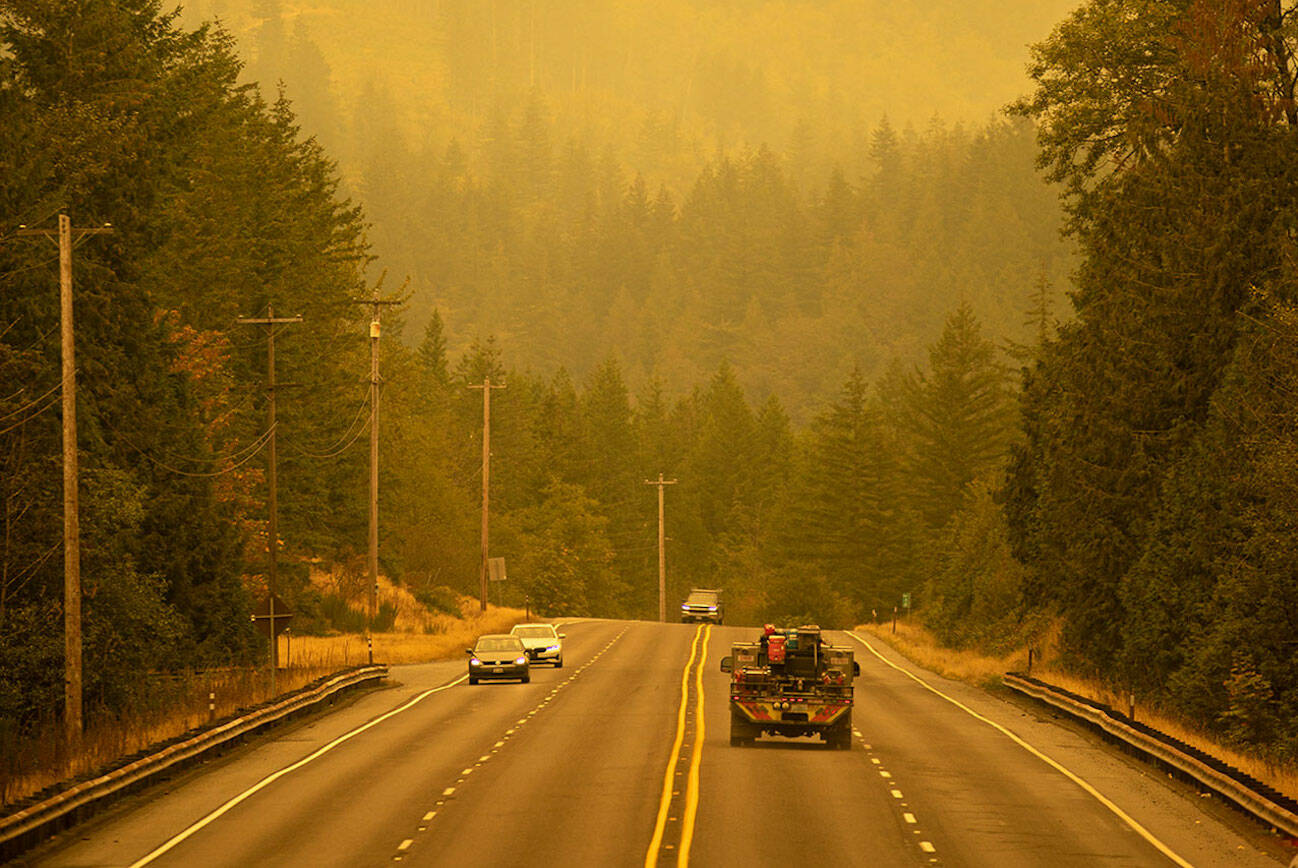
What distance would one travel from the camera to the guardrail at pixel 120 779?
72.7 ft

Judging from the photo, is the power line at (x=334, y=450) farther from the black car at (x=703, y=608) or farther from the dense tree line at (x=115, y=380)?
the black car at (x=703, y=608)

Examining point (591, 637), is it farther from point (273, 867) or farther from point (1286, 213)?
point (273, 867)

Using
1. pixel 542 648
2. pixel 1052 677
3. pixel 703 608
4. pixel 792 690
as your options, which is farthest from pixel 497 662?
pixel 703 608

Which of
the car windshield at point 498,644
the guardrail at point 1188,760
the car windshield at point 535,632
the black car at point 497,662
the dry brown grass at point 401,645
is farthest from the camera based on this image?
the dry brown grass at point 401,645

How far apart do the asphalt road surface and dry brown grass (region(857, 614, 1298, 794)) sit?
188 centimetres

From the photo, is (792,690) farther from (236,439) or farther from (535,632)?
(236,439)

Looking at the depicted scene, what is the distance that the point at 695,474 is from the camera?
16138 cm

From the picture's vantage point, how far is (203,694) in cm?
4262

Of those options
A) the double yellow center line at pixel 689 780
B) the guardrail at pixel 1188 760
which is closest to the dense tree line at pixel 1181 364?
the guardrail at pixel 1188 760

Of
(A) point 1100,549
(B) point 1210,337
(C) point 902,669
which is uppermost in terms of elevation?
(B) point 1210,337

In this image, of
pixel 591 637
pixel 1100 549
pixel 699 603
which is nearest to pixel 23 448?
pixel 1100 549

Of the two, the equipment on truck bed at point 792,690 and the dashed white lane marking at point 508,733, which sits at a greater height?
the equipment on truck bed at point 792,690

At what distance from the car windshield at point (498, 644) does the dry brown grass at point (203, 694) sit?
15.4ft

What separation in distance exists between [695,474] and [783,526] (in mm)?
28903
